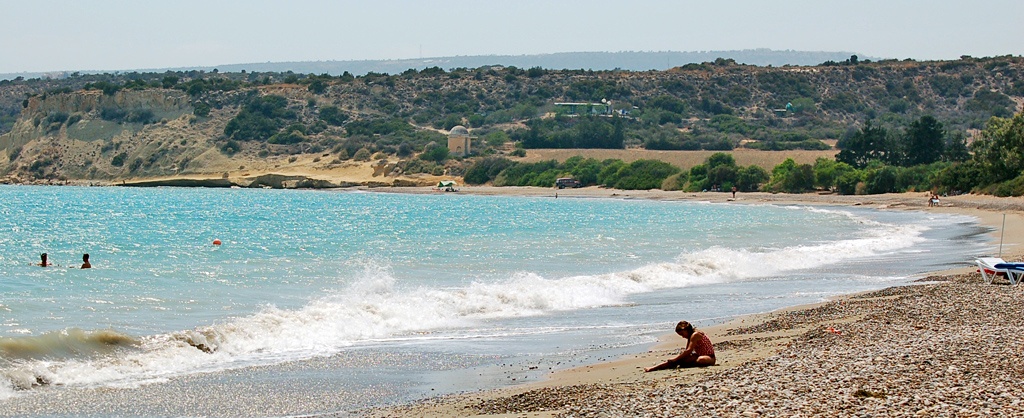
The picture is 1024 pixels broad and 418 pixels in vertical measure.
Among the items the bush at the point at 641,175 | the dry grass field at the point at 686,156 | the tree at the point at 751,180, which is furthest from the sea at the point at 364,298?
the dry grass field at the point at 686,156

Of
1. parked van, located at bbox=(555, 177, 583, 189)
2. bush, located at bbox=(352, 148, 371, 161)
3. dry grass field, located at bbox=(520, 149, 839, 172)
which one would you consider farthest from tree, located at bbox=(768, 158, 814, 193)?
bush, located at bbox=(352, 148, 371, 161)

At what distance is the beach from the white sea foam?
3589 mm

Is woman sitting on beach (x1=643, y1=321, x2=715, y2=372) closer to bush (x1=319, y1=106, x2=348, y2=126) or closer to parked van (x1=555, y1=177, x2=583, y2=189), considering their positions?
parked van (x1=555, y1=177, x2=583, y2=189)

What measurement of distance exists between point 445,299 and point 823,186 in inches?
2560

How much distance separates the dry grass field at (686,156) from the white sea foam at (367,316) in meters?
65.2

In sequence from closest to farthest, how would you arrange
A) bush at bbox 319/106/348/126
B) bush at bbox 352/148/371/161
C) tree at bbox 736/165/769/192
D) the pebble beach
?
the pebble beach, tree at bbox 736/165/769/192, bush at bbox 352/148/371/161, bush at bbox 319/106/348/126

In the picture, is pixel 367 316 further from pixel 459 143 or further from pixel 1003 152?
pixel 459 143

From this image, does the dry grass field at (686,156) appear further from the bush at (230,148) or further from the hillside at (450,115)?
the bush at (230,148)

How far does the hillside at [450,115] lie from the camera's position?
110m

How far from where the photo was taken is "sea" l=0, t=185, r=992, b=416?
1187 centimetres

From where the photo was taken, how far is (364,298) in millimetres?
19094

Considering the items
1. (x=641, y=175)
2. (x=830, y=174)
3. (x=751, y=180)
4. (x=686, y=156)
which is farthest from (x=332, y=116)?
(x=830, y=174)

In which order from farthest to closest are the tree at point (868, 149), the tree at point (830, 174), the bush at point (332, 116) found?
1. the bush at point (332, 116)
2. the tree at point (868, 149)
3. the tree at point (830, 174)

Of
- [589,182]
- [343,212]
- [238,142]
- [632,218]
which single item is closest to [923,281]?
[632,218]
